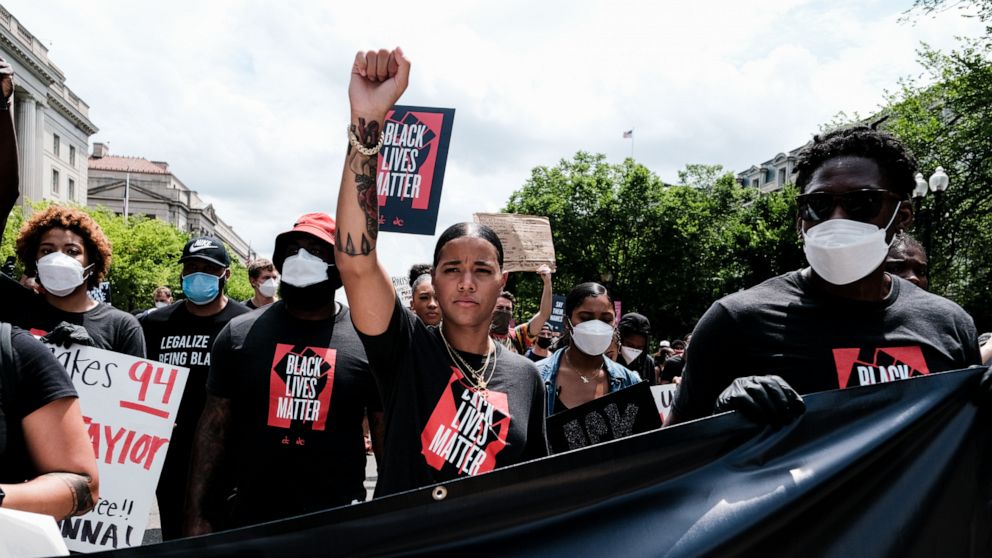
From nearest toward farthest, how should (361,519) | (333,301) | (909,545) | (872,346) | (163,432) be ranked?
(361,519), (909,545), (872,346), (333,301), (163,432)

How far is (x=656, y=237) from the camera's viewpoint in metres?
43.9

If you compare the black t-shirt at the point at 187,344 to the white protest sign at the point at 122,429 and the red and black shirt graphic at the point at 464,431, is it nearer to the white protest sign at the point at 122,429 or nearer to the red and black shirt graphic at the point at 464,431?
Result: the white protest sign at the point at 122,429

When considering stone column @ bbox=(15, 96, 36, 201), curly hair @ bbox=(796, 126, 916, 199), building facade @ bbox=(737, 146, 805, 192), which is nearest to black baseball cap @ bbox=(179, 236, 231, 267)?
curly hair @ bbox=(796, 126, 916, 199)

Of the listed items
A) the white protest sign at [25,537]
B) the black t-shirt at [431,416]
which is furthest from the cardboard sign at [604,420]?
the white protest sign at [25,537]

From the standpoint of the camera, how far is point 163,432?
3859 millimetres

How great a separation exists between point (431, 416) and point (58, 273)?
2478mm

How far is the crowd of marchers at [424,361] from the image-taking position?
2111 millimetres

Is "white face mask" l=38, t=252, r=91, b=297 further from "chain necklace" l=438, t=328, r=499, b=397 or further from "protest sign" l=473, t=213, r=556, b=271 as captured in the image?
"protest sign" l=473, t=213, r=556, b=271

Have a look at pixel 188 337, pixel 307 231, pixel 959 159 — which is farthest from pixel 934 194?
pixel 307 231

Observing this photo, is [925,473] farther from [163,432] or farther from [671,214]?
[671,214]

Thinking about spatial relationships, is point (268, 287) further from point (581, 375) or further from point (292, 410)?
point (292, 410)

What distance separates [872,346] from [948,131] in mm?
24438

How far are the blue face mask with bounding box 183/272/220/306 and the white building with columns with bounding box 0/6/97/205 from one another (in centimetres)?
5402

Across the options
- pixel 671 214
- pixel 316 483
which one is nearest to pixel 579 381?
pixel 316 483
